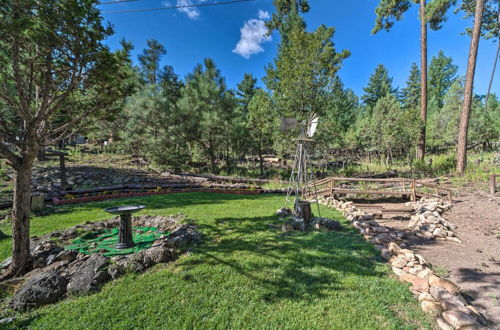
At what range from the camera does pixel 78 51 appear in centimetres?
292

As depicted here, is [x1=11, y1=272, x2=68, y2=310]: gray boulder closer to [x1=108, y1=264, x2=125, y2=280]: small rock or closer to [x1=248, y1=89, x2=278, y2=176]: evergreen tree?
[x1=108, y1=264, x2=125, y2=280]: small rock

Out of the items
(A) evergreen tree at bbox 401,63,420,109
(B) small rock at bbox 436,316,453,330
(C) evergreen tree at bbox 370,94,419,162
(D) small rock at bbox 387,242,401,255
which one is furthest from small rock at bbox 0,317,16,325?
(A) evergreen tree at bbox 401,63,420,109

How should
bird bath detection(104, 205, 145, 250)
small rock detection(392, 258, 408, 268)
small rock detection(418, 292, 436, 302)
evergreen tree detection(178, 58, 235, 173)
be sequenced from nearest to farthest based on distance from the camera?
small rock detection(418, 292, 436, 302) < small rock detection(392, 258, 408, 268) < bird bath detection(104, 205, 145, 250) < evergreen tree detection(178, 58, 235, 173)

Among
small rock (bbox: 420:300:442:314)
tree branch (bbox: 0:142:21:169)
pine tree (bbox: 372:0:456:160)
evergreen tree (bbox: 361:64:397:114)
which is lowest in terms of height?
small rock (bbox: 420:300:442:314)

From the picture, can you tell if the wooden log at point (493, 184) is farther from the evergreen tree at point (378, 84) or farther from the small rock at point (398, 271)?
the evergreen tree at point (378, 84)

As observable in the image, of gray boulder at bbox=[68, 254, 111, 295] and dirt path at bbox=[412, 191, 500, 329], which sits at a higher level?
gray boulder at bbox=[68, 254, 111, 295]

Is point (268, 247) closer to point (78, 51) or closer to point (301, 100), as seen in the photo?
point (78, 51)

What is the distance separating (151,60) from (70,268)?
790 inches

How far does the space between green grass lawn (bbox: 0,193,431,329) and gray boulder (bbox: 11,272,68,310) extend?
12cm

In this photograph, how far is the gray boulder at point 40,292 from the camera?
2.18 metres

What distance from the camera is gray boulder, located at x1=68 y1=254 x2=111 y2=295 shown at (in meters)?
2.41

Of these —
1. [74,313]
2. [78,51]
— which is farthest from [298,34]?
[74,313]

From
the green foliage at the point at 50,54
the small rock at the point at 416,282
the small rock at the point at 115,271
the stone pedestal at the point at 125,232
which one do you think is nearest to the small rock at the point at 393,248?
the small rock at the point at 416,282

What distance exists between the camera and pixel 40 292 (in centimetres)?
226
